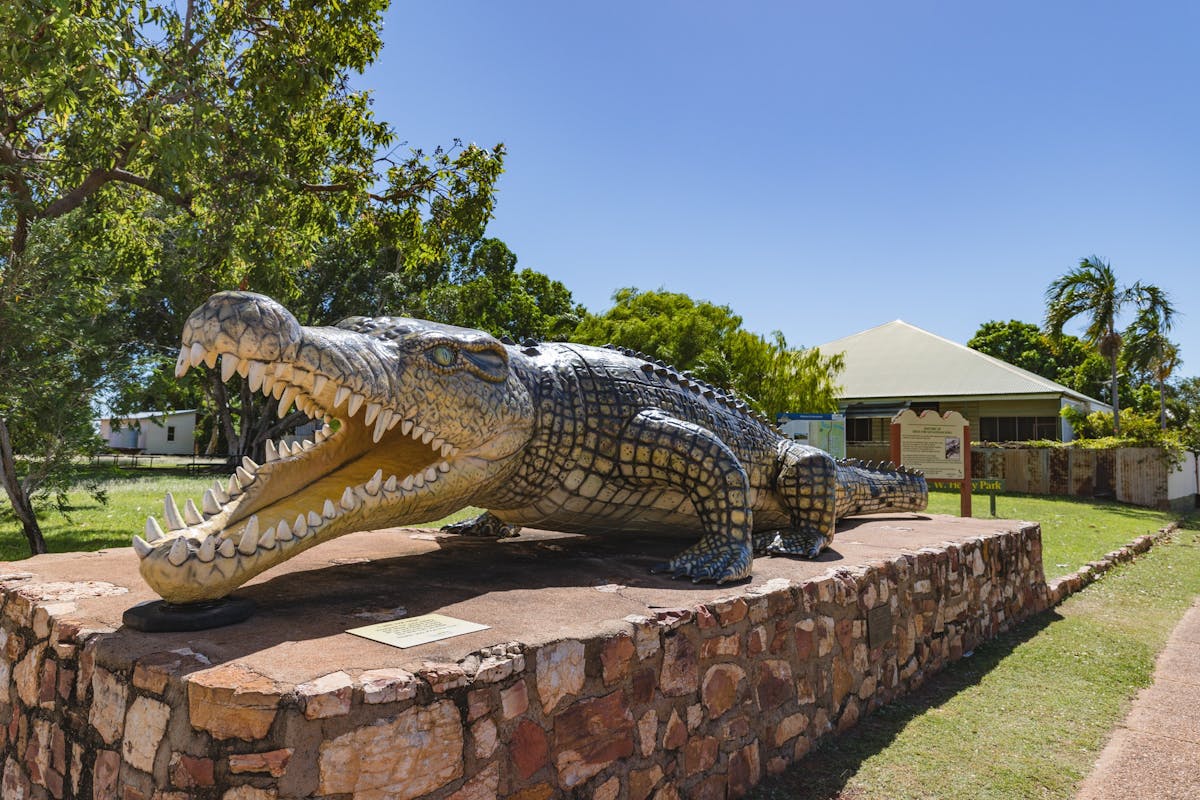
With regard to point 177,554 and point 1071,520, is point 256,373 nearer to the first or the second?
point 177,554

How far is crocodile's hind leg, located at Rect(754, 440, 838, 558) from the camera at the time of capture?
15.0ft

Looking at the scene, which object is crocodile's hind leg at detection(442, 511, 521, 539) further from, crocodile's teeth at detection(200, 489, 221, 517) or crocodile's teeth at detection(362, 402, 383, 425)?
crocodile's teeth at detection(200, 489, 221, 517)

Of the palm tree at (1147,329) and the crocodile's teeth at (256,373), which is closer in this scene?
the crocodile's teeth at (256,373)

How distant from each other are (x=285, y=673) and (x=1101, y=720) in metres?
4.43

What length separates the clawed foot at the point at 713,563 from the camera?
353 cm

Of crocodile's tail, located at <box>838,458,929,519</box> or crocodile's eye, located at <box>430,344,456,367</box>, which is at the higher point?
crocodile's eye, located at <box>430,344,456,367</box>

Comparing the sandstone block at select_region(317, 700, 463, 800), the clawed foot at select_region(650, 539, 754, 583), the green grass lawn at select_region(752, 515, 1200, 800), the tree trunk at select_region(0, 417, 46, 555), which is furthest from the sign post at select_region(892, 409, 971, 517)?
the tree trunk at select_region(0, 417, 46, 555)

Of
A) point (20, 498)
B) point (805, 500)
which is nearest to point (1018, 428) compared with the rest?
point (805, 500)

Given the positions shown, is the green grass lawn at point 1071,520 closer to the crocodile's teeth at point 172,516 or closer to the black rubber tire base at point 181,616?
the black rubber tire base at point 181,616

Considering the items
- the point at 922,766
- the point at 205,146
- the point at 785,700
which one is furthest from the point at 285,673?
the point at 205,146

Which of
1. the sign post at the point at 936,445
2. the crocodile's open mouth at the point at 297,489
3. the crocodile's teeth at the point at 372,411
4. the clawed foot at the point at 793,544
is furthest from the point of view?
the sign post at the point at 936,445

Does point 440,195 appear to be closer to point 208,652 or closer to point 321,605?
point 321,605

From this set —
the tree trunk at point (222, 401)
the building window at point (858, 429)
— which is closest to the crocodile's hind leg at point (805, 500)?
the building window at point (858, 429)

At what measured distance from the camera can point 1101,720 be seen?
13.7 feet
